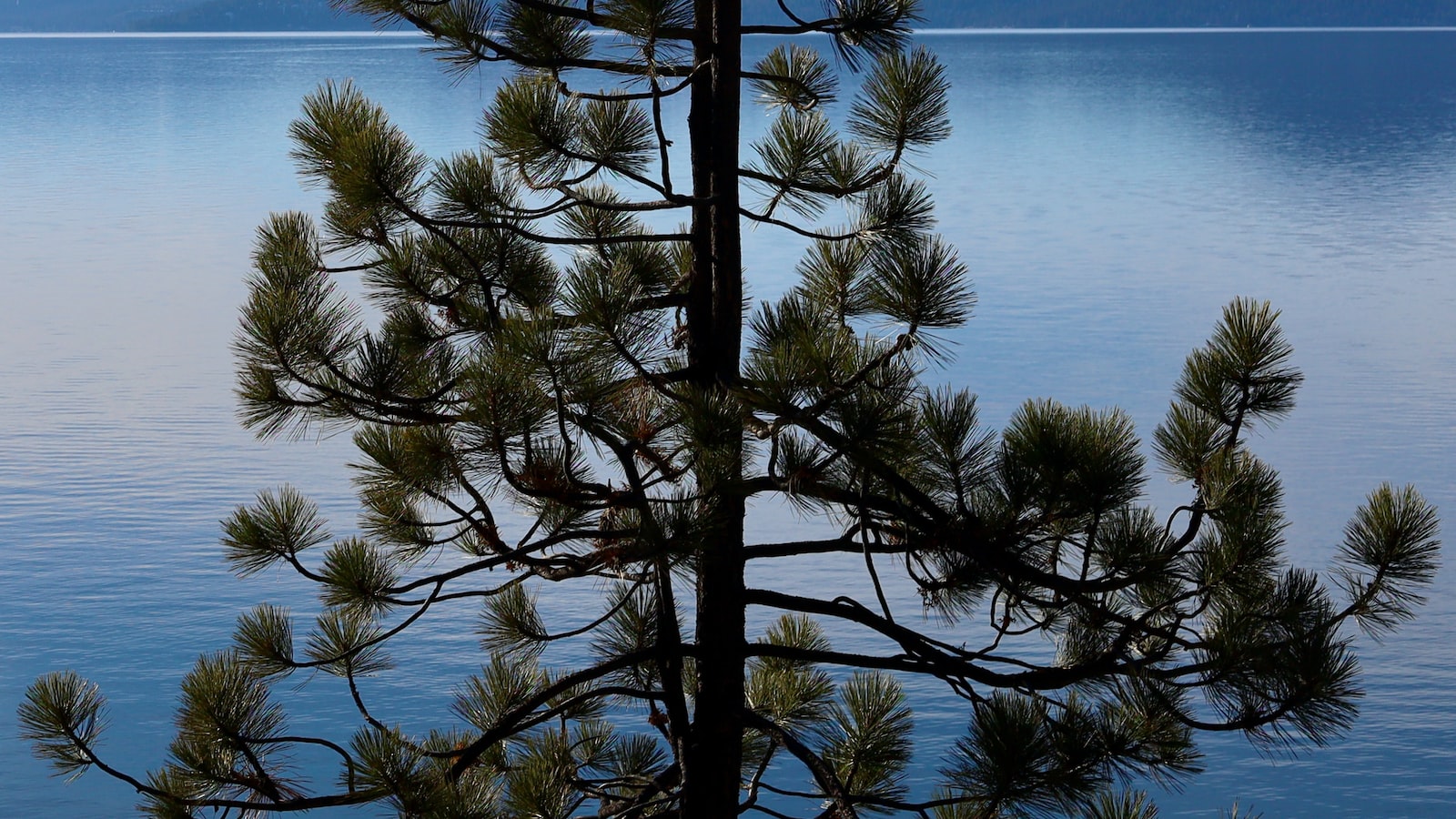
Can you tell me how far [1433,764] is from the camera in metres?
5.48

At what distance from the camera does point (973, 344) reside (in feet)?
31.7

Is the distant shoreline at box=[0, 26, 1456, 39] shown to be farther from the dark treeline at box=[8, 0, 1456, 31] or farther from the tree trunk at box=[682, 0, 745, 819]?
the tree trunk at box=[682, 0, 745, 819]

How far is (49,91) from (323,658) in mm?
33190

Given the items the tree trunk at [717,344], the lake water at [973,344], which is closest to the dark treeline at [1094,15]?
the lake water at [973,344]

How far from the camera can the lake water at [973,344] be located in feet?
19.5

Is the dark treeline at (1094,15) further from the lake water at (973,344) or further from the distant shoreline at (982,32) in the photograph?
the lake water at (973,344)

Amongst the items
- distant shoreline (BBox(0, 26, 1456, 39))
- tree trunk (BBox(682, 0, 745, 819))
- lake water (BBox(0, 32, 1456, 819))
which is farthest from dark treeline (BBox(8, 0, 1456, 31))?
tree trunk (BBox(682, 0, 745, 819))

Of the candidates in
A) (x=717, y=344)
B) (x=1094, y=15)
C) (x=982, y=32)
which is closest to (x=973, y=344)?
(x=717, y=344)

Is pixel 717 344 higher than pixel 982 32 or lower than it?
lower

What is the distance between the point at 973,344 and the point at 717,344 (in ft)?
24.1

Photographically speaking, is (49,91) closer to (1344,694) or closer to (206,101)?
(206,101)

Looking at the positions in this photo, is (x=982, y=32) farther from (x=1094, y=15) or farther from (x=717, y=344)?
(x=717, y=344)

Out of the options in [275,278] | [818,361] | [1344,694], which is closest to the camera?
[818,361]

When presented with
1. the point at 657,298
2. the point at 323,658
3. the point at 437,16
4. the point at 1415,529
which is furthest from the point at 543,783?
the point at 1415,529
